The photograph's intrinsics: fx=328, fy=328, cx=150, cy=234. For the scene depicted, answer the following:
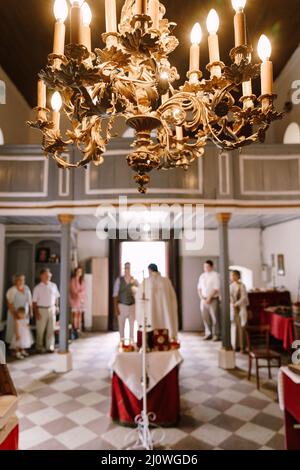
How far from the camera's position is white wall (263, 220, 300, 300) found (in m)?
8.86

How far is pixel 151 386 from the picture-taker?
4.24 m

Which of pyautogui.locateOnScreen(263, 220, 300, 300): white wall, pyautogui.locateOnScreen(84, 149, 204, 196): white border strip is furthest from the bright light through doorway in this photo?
pyautogui.locateOnScreen(84, 149, 204, 196): white border strip

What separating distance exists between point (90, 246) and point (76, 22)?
32.0 ft

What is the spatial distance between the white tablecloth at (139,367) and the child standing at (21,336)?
4.05 meters

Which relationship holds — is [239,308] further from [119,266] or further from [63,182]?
[63,182]

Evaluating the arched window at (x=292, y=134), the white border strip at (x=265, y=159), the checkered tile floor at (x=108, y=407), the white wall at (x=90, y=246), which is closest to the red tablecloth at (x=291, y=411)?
the checkered tile floor at (x=108, y=407)

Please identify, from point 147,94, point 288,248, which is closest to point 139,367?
point 147,94

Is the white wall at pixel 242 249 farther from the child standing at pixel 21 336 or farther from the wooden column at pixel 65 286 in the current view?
the child standing at pixel 21 336

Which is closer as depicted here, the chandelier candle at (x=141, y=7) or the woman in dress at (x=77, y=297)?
the chandelier candle at (x=141, y=7)

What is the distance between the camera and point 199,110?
7.33 feet

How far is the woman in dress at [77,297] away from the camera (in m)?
9.55

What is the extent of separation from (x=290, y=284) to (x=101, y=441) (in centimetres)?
694

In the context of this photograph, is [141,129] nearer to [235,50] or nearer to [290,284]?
[235,50]
